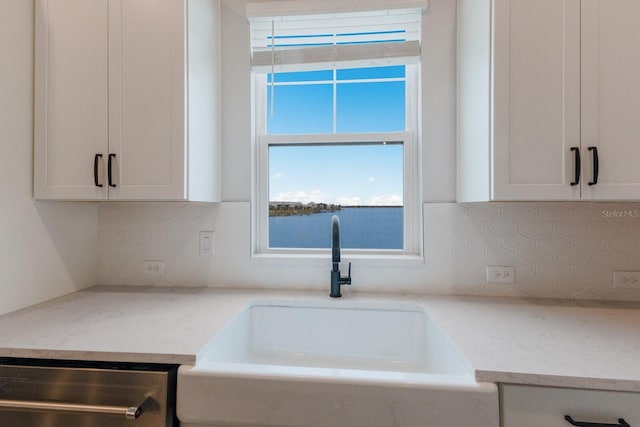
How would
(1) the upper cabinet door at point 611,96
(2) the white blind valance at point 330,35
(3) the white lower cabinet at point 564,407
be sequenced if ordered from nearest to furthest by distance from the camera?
(3) the white lower cabinet at point 564,407 < (1) the upper cabinet door at point 611,96 < (2) the white blind valance at point 330,35

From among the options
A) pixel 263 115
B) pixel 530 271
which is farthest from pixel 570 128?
pixel 263 115

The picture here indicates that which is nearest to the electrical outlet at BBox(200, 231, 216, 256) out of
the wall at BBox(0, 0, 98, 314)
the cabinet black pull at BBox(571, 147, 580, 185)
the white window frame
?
the white window frame

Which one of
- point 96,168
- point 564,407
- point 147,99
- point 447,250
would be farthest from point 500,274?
point 96,168

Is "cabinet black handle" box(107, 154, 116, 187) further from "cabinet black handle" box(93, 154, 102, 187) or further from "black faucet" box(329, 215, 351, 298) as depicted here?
"black faucet" box(329, 215, 351, 298)

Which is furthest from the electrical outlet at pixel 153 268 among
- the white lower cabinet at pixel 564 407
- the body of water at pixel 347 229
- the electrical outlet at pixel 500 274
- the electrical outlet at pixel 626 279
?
the electrical outlet at pixel 626 279

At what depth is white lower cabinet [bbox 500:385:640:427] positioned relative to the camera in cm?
72

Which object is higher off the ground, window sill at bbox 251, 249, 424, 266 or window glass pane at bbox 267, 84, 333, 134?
→ window glass pane at bbox 267, 84, 333, 134

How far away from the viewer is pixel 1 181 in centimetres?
113

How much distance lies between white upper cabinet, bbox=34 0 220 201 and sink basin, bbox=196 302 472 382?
657mm

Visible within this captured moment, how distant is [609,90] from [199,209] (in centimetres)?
174

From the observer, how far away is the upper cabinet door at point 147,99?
1.19 metres

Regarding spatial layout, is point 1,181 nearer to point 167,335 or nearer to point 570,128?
point 167,335

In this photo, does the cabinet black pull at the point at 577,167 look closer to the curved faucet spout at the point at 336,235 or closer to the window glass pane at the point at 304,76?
the curved faucet spout at the point at 336,235

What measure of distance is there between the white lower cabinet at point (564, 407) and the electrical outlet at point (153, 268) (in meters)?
1.51
